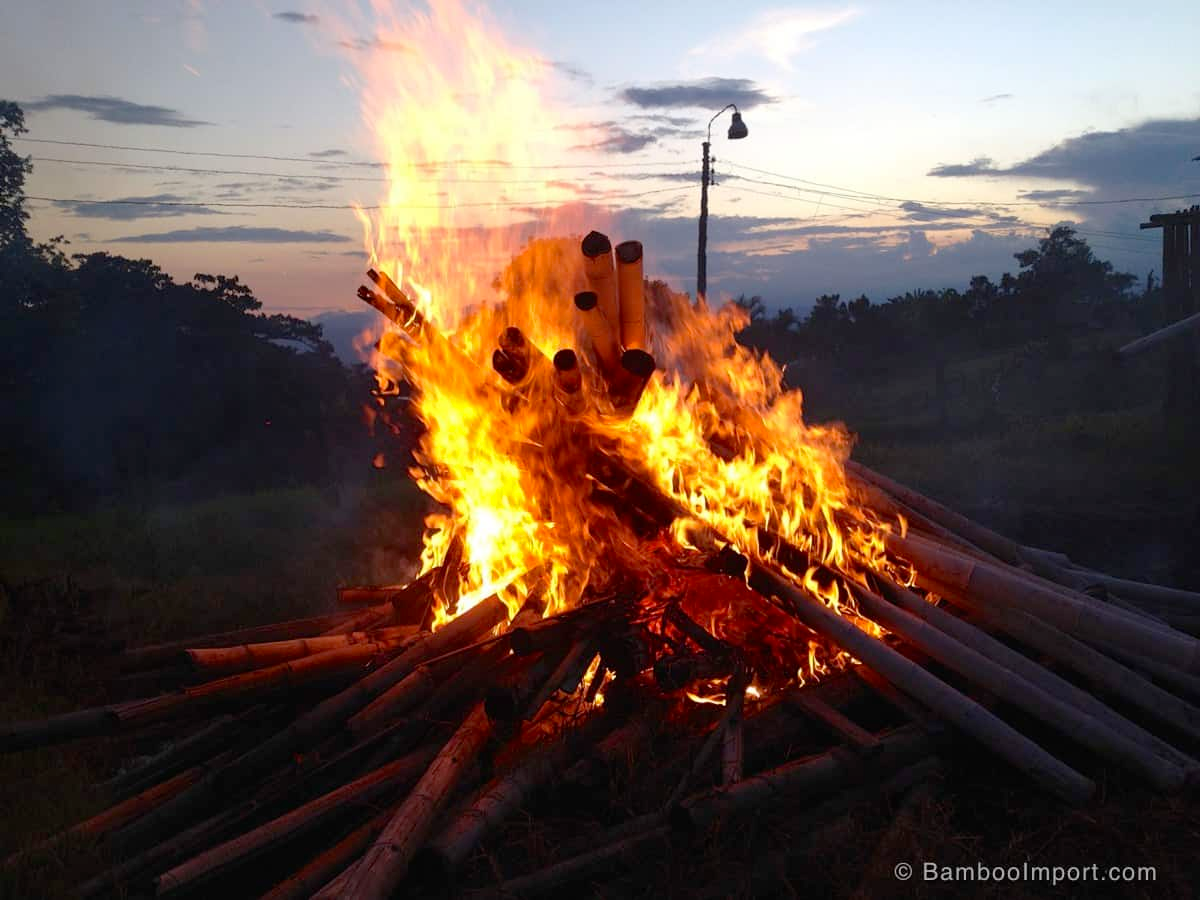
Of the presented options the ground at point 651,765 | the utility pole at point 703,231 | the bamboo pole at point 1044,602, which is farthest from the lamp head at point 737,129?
the bamboo pole at point 1044,602

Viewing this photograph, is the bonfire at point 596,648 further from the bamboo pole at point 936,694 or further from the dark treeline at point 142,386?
the dark treeline at point 142,386

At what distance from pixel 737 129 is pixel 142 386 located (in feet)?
53.5

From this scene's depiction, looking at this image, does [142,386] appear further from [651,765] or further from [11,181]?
[651,765]

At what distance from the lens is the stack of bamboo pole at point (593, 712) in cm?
436

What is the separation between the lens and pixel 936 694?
5.11m

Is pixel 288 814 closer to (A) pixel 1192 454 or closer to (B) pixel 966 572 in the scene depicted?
(B) pixel 966 572

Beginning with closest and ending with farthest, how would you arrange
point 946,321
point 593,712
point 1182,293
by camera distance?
point 593,712, point 1182,293, point 946,321

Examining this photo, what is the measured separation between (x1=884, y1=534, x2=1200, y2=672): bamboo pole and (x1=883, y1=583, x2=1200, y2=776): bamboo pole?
0.29 meters

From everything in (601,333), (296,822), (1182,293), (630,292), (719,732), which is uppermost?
(1182,293)

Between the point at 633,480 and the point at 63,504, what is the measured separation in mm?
17901

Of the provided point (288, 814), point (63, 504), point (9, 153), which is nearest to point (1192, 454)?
point (288, 814)

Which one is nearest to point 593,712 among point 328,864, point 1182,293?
point 328,864

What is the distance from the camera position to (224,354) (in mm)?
24078

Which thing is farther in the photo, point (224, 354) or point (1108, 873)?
point (224, 354)
